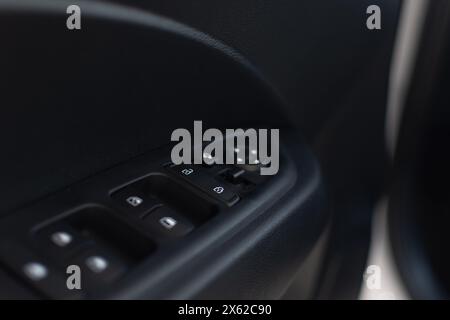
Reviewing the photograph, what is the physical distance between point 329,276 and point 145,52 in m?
0.44

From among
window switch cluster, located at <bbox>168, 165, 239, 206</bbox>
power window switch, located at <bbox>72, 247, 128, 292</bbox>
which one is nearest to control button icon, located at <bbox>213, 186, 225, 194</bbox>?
window switch cluster, located at <bbox>168, 165, 239, 206</bbox>

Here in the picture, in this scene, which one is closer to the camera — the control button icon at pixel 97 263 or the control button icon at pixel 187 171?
the control button icon at pixel 97 263

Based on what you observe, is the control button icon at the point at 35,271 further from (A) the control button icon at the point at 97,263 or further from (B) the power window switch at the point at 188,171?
(B) the power window switch at the point at 188,171

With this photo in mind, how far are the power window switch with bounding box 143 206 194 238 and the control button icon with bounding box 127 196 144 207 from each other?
0.8 inches

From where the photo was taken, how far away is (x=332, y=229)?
32.2 inches

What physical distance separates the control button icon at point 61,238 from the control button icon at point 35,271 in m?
0.03

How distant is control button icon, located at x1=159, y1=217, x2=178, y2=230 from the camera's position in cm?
59

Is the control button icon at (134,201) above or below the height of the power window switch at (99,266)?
above

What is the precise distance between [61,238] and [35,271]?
0.16 feet

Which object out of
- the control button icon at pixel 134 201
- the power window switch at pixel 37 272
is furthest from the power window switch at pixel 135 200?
the power window switch at pixel 37 272

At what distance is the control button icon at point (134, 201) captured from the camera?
601 millimetres

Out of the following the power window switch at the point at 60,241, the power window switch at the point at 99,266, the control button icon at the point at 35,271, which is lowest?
the power window switch at the point at 99,266

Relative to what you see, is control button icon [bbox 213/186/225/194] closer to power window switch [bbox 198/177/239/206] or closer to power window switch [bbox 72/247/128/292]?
power window switch [bbox 198/177/239/206]

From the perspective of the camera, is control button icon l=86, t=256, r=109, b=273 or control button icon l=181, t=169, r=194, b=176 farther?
control button icon l=181, t=169, r=194, b=176
